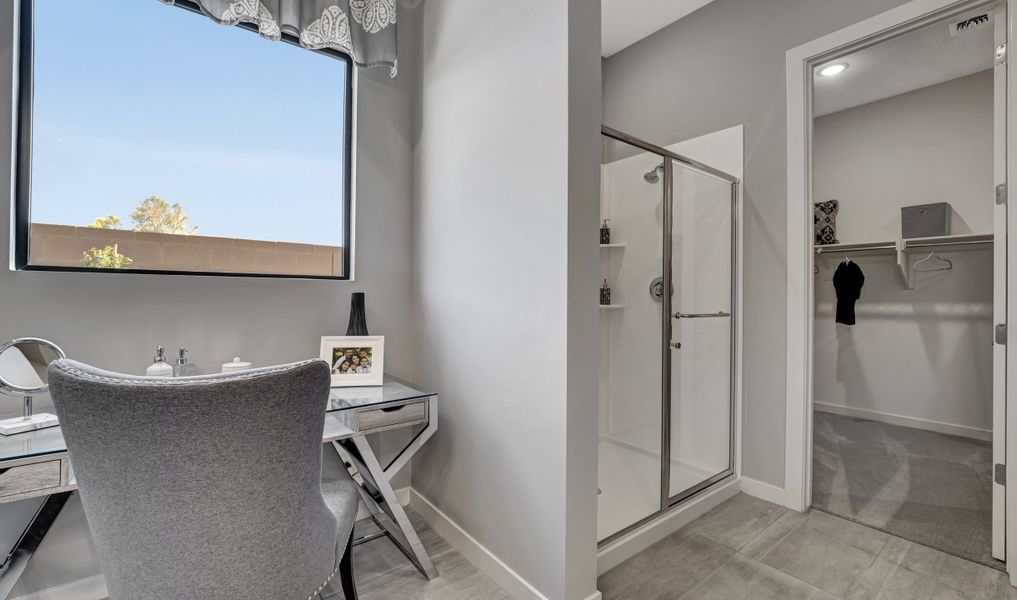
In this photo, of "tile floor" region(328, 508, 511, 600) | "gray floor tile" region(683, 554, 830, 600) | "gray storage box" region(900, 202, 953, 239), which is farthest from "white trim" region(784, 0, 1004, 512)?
"gray storage box" region(900, 202, 953, 239)

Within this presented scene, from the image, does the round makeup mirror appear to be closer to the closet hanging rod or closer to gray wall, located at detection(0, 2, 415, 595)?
gray wall, located at detection(0, 2, 415, 595)

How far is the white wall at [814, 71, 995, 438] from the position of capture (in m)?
3.36

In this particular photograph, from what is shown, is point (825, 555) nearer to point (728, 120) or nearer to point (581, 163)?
point (581, 163)

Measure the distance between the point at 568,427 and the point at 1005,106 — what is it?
204cm

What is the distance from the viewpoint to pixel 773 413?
7.63 feet

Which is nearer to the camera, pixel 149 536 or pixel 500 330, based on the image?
pixel 149 536

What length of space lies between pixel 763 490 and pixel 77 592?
295 cm

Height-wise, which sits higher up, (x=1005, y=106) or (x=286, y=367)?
(x=1005, y=106)

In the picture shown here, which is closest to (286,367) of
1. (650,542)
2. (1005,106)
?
(650,542)

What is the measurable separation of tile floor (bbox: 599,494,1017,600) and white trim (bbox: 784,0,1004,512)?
27 cm

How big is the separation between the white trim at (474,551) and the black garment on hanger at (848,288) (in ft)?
11.9

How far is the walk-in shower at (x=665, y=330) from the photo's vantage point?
219cm

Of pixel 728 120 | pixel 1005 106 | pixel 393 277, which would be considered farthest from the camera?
pixel 728 120

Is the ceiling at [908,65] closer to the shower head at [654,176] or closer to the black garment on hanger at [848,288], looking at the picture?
the black garment on hanger at [848,288]
